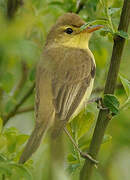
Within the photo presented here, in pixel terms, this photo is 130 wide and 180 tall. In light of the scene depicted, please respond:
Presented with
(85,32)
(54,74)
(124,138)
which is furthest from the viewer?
(85,32)

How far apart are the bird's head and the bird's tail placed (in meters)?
1.34

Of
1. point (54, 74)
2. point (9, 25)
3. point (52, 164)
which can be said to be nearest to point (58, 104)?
point (54, 74)

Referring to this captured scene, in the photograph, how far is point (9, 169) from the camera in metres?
1.75

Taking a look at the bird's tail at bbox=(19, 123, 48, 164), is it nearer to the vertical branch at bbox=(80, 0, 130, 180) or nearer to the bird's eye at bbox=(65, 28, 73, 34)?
the vertical branch at bbox=(80, 0, 130, 180)

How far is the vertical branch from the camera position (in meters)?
2.20

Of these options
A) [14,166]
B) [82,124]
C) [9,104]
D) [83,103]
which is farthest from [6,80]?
[14,166]

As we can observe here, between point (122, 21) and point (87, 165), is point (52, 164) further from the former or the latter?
point (122, 21)

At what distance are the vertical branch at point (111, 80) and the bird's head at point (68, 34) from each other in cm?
156

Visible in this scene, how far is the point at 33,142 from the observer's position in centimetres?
270

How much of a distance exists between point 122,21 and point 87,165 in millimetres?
982

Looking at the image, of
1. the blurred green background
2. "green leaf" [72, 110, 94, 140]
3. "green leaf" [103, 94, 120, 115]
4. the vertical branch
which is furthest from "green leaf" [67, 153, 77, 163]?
"green leaf" [103, 94, 120, 115]

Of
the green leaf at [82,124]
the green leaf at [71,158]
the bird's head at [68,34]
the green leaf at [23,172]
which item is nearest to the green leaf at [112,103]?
the green leaf at [82,124]

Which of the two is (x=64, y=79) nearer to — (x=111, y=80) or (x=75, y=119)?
(x=75, y=119)

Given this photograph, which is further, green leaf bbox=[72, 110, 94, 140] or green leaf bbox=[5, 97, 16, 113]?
green leaf bbox=[5, 97, 16, 113]
